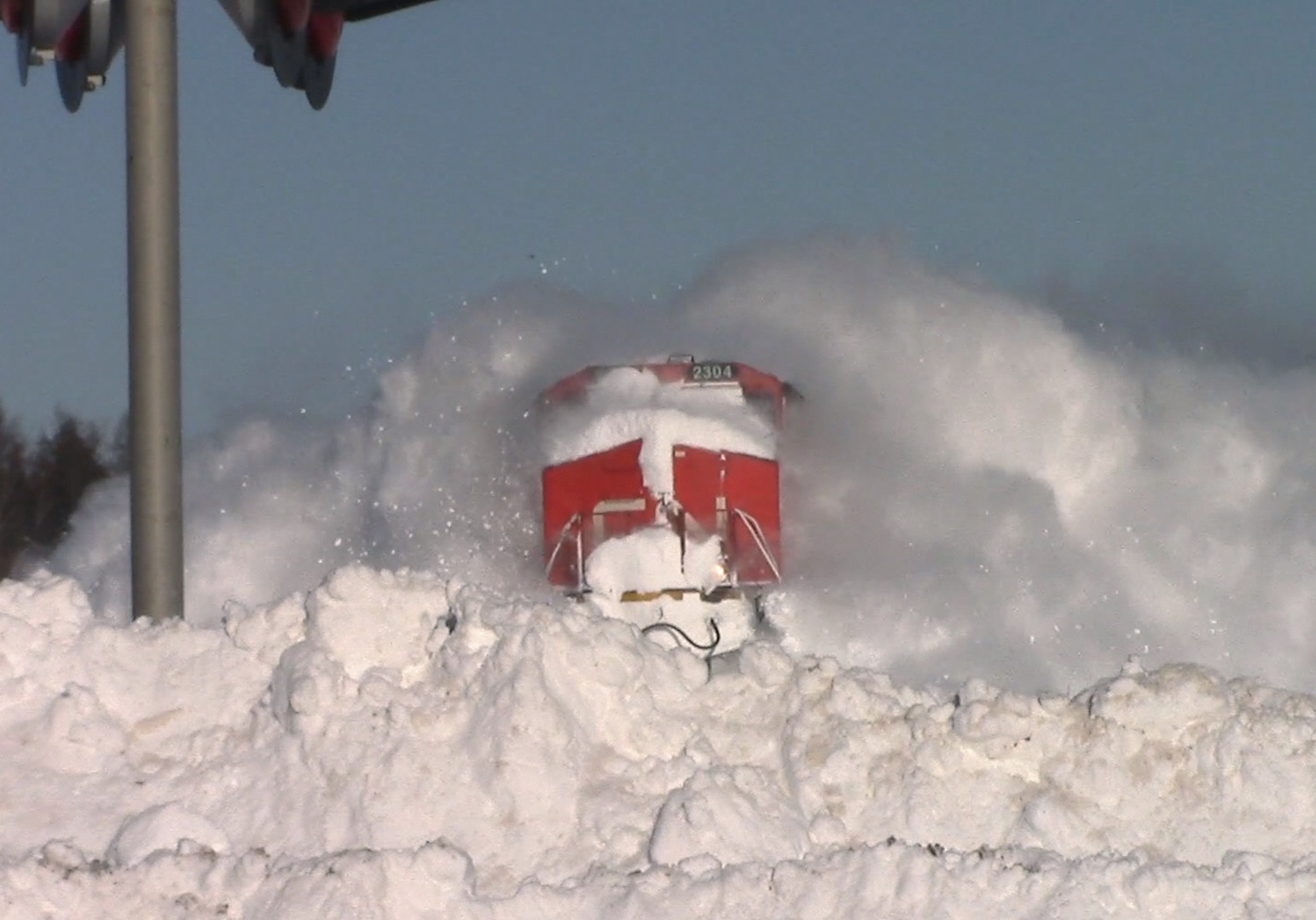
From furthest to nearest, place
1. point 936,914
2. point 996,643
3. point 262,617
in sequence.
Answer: point 996,643
point 262,617
point 936,914

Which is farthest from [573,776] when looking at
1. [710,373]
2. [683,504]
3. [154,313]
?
[710,373]

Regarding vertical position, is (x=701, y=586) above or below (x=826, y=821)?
above

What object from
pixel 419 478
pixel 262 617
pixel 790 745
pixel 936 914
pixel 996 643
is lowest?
pixel 936 914

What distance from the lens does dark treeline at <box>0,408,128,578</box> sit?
1297 inches

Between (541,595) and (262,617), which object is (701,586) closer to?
(541,595)

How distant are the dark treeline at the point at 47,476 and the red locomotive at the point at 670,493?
63.2 feet

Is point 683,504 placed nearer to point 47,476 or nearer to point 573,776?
point 573,776

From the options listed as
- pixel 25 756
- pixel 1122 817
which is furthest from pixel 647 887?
pixel 25 756

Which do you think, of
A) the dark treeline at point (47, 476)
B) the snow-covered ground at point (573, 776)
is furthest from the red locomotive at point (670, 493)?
the dark treeline at point (47, 476)

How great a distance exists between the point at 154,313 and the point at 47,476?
94.4ft

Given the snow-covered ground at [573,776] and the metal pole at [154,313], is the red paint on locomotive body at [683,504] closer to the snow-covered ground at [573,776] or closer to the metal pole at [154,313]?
the metal pole at [154,313]

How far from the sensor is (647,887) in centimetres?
639

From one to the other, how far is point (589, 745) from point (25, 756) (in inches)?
67.0

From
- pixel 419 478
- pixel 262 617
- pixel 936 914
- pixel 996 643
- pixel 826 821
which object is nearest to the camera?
pixel 936 914
